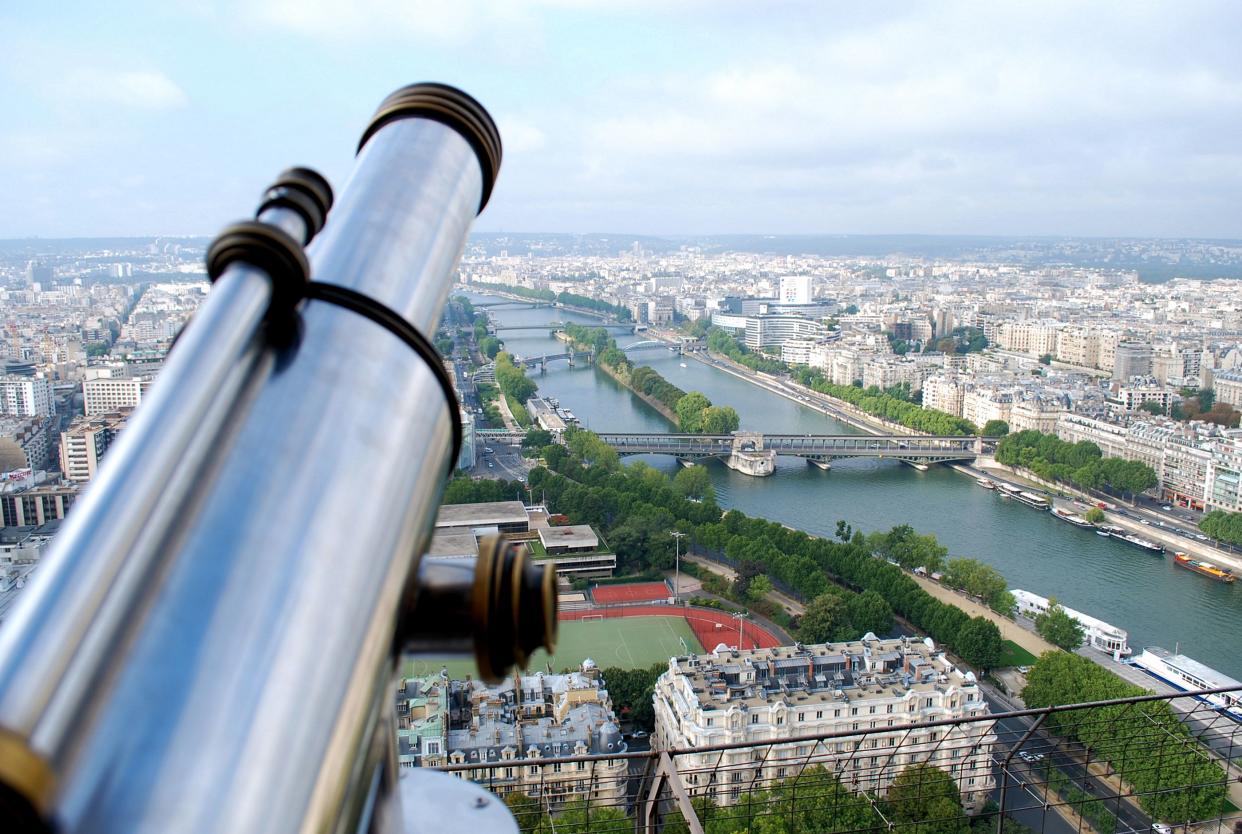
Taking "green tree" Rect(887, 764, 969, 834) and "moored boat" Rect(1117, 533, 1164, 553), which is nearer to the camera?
"green tree" Rect(887, 764, 969, 834)

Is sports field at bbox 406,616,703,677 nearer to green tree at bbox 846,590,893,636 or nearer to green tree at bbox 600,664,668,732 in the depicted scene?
green tree at bbox 600,664,668,732

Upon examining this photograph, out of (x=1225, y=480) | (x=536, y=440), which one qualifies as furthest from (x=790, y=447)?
(x=1225, y=480)

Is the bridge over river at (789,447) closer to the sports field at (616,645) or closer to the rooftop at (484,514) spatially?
the rooftop at (484,514)

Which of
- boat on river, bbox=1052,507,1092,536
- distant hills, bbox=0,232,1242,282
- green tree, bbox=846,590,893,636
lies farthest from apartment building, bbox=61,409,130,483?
distant hills, bbox=0,232,1242,282

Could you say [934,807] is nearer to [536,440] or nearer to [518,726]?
[518,726]

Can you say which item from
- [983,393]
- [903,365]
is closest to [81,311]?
[903,365]

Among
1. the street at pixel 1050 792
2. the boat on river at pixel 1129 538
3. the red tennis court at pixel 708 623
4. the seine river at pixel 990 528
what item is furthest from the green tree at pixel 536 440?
the street at pixel 1050 792
